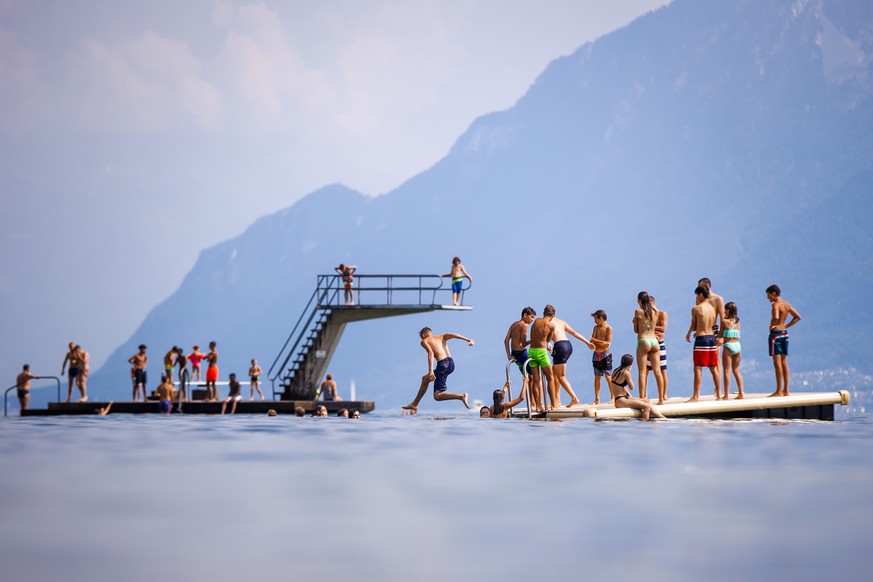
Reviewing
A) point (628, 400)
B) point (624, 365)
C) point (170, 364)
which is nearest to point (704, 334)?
point (624, 365)

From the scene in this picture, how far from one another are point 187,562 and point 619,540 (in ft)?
7.34

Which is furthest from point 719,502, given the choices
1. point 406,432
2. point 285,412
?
point 285,412

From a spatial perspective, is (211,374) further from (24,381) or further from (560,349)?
(560,349)

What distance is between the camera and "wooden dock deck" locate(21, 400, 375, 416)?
32219mm

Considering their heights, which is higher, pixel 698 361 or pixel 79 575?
pixel 698 361

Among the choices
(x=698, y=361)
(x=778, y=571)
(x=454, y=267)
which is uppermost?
(x=454, y=267)

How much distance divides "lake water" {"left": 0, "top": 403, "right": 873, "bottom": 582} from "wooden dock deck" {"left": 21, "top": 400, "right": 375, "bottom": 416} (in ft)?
60.7

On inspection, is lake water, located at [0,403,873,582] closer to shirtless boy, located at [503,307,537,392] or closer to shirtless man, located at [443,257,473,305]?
shirtless boy, located at [503,307,537,392]

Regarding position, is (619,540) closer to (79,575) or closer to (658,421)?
(79,575)

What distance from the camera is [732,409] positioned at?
69.7 feet

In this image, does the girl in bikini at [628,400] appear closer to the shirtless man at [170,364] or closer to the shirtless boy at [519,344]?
the shirtless boy at [519,344]

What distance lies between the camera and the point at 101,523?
722 centimetres

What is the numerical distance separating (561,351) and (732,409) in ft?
10.4

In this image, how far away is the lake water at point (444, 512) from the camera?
5.82 meters
